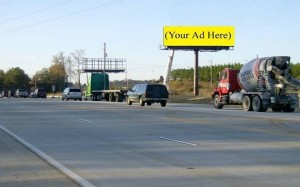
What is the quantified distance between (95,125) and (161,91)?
20473mm

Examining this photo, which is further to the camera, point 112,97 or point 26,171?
point 112,97

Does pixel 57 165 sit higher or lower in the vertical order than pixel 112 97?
lower

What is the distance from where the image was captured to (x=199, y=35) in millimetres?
87938

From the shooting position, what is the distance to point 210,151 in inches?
536

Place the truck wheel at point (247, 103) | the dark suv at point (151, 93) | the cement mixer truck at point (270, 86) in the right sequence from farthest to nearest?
the dark suv at point (151, 93) → the truck wheel at point (247, 103) → the cement mixer truck at point (270, 86)

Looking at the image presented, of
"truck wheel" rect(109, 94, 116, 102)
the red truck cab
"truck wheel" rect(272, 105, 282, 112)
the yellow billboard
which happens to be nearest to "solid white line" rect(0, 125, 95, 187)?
"truck wheel" rect(272, 105, 282, 112)

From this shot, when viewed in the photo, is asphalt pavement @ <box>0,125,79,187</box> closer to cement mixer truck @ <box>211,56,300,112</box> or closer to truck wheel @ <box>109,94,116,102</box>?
cement mixer truck @ <box>211,56,300,112</box>

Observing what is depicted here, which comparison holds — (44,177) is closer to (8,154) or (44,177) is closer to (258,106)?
(8,154)

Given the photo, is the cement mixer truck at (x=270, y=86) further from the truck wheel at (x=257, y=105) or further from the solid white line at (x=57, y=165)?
the solid white line at (x=57, y=165)

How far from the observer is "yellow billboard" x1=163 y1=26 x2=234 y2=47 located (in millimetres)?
87188

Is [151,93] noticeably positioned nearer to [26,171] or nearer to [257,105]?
[257,105]

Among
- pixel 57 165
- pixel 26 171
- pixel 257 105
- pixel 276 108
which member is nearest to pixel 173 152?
pixel 57 165

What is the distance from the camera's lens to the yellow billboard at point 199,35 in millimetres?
87188

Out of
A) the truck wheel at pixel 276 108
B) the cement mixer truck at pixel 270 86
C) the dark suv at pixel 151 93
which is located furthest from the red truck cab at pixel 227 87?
the dark suv at pixel 151 93
